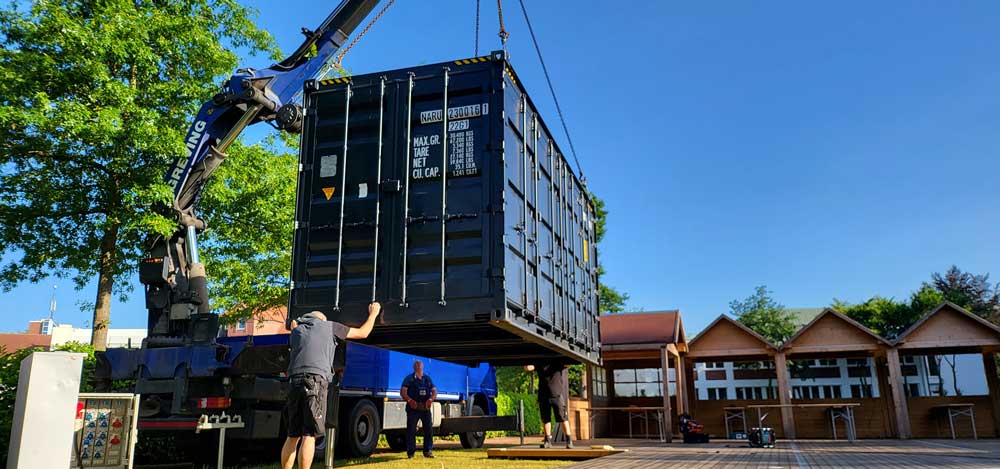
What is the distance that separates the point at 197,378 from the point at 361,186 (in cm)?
287

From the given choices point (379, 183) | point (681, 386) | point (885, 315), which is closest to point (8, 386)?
point (379, 183)

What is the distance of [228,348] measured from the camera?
7801mm

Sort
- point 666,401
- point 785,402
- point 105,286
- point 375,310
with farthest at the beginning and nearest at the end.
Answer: point 785,402, point 666,401, point 105,286, point 375,310

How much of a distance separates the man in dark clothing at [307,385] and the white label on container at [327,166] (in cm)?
250

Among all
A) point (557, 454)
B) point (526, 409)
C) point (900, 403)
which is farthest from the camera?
point (526, 409)

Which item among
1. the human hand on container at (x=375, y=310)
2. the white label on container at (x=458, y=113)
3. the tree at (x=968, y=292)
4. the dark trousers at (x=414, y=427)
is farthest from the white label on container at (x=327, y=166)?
the tree at (x=968, y=292)

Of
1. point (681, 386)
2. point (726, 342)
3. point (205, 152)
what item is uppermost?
point (205, 152)

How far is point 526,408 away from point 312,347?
17.9 meters

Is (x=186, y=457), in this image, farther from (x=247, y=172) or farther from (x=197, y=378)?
(x=247, y=172)

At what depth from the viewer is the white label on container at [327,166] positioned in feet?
26.6

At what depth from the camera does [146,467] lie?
9023 millimetres

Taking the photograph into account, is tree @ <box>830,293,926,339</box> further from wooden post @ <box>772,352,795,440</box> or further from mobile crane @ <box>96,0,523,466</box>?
mobile crane @ <box>96,0,523,466</box>

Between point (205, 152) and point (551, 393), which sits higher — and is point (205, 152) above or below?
above

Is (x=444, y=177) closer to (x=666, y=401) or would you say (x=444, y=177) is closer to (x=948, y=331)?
(x=666, y=401)
